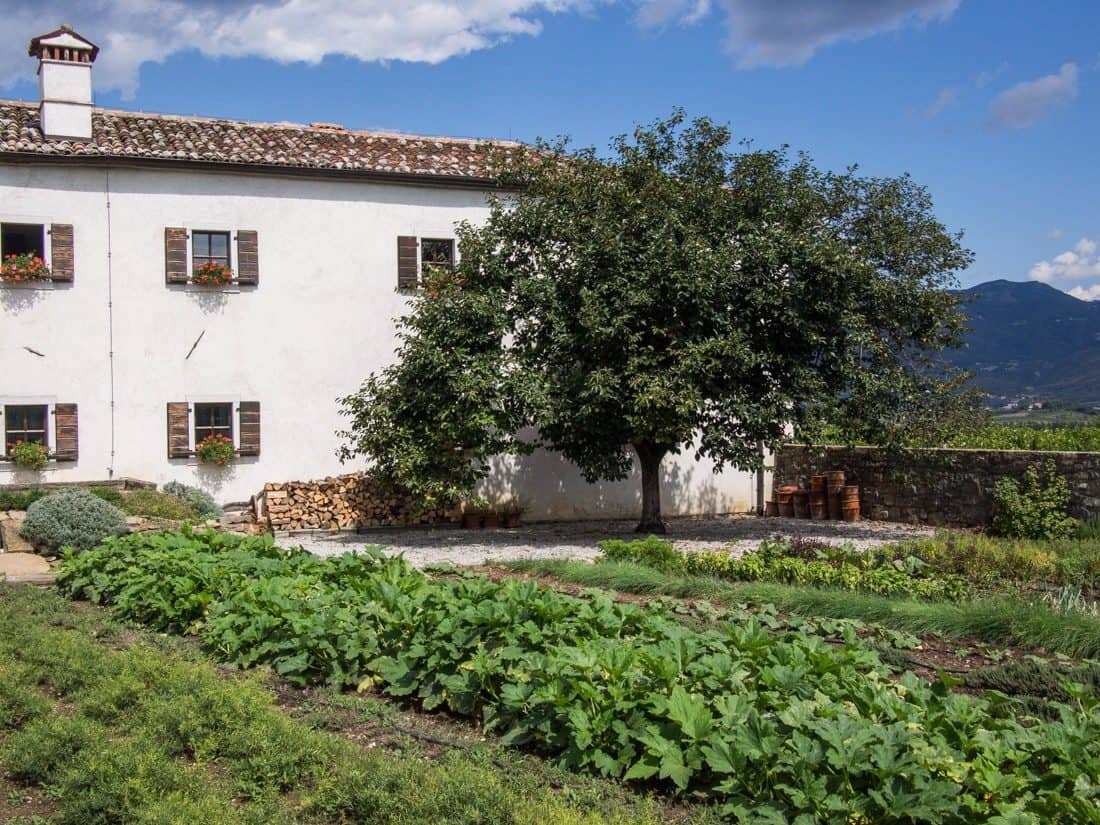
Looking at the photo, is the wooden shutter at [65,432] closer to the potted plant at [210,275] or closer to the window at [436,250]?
the potted plant at [210,275]

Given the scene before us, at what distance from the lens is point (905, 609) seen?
26.4ft

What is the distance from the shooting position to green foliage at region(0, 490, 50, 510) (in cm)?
1502

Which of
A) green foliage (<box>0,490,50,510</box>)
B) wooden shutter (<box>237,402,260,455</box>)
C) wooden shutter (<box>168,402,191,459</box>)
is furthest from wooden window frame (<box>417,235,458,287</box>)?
green foliage (<box>0,490,50,510</box>)

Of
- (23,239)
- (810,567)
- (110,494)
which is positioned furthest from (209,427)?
(810,567)

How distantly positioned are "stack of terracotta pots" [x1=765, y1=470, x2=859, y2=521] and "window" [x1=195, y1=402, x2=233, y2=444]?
10772 millimetres

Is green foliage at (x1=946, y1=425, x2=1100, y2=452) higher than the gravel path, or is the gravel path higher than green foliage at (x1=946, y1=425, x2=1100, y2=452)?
green foliage at (x1=946, y1=425, x2=1100, y2=452)

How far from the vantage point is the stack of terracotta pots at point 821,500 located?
19.3m

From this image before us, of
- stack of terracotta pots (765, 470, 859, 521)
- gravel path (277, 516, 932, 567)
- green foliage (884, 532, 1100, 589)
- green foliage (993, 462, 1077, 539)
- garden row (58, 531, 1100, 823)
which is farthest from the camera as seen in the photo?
stack of terracotta pots (765, 470, 859, 521)

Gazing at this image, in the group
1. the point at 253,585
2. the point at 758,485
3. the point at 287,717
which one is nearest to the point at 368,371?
the point at 758,485

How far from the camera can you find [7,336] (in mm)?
16891

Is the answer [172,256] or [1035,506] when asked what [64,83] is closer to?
[172,256]

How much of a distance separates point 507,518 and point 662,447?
3.74 metres

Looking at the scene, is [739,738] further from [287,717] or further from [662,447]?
[662,447]

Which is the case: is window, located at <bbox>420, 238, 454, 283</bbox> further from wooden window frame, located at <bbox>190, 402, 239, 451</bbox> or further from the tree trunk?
the tree trunk
